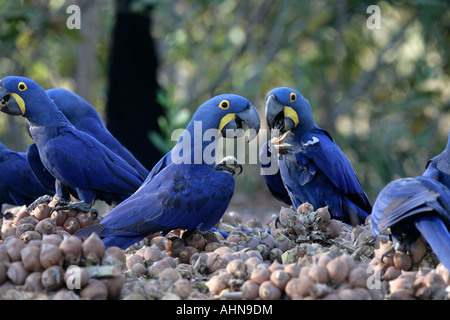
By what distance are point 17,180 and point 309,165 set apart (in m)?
1.70

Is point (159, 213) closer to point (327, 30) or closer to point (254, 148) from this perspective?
point (254, 148)

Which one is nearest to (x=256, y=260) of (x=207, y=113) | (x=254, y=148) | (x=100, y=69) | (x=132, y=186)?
(x=207, y=113)

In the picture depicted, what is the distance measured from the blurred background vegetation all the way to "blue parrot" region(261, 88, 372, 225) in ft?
12.6

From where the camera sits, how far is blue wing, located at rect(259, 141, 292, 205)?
10.6 feet

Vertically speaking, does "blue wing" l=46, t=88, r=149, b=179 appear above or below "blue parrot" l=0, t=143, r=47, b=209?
above

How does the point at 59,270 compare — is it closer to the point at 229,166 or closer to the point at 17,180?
the point at 229,166

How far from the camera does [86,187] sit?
2.81 metres

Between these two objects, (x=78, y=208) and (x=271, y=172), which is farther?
(x=271, y=172)

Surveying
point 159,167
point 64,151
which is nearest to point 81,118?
point 64,151

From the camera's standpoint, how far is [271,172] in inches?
129

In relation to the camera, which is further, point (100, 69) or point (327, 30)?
point (100, 69)

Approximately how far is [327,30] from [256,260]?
715cm

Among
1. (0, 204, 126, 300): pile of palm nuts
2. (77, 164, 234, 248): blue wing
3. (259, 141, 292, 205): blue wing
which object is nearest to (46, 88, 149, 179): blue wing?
(259, 141, 292, 205): blue wing

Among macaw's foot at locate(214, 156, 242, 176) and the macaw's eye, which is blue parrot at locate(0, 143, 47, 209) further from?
the macaw's eye
